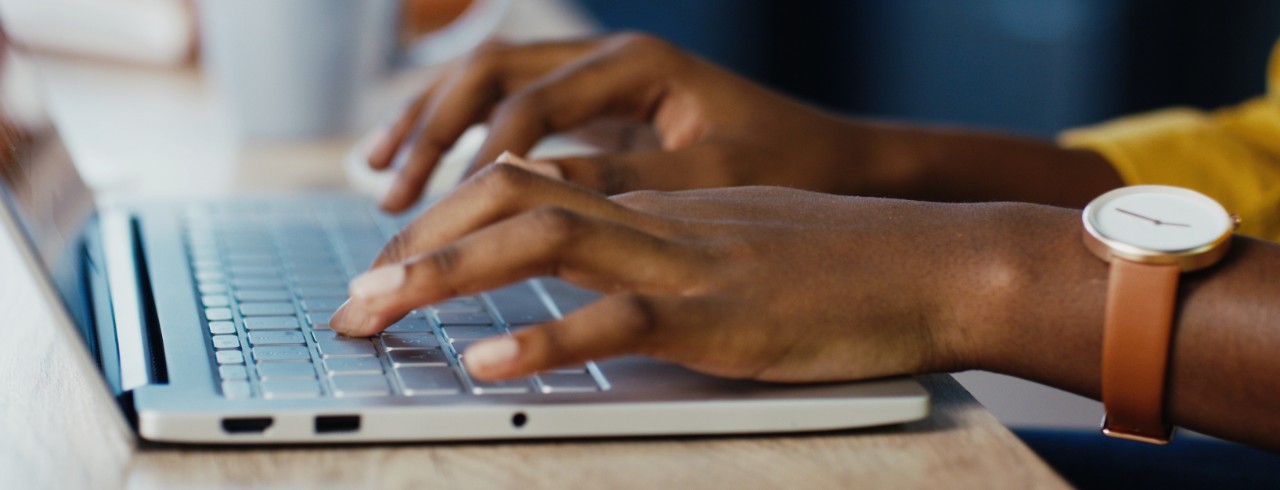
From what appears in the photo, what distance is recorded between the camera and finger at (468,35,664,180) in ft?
2.50

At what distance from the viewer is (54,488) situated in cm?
42

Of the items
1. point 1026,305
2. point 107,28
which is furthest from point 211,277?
point 107,28

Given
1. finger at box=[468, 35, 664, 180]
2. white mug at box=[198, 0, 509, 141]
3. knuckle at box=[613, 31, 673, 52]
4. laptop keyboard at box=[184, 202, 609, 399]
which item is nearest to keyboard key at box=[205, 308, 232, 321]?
laptop keyboard at box=[184, 202, 609, 399]

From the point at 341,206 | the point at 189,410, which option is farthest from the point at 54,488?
the point at 341,206

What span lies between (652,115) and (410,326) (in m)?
0.33

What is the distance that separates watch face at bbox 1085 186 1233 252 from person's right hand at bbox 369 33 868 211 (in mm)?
240

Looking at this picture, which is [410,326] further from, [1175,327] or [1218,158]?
[1218,158]

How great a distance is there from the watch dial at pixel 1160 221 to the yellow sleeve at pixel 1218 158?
37 centimetres

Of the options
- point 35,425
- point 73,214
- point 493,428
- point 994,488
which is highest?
point 73,214

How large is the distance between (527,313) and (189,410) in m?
0.18

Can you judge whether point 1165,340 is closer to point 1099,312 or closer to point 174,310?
point 1099,312

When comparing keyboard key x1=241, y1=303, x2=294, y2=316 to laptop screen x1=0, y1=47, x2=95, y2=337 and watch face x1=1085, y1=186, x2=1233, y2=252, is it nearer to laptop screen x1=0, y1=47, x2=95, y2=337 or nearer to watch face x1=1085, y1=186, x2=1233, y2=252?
laptop screen x1=0, y1=47, x2=95, y2=337

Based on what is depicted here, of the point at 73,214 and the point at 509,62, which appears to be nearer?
the point at 73,214

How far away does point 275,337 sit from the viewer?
0.51m
